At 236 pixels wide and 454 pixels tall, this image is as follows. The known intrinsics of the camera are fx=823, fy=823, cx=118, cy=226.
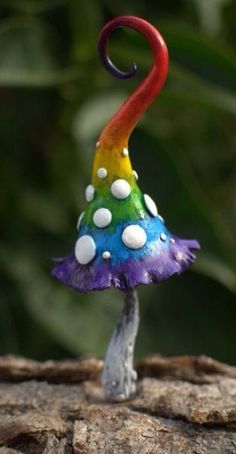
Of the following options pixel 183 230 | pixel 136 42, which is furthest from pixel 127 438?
pixel 136 42

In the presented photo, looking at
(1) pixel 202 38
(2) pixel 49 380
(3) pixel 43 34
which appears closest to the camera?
(2) pixel 49 380

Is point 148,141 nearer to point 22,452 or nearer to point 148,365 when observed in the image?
point 148,365

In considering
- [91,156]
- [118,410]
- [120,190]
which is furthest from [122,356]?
[91,156]

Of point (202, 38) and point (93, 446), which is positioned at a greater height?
point (202, 38)

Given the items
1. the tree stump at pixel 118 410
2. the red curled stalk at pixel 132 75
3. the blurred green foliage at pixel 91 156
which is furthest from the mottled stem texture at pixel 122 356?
→ the blurred green foliage at pixel 91 156

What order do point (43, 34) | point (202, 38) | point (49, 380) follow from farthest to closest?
point (43, 34) → point (202, 38) → point (49, 380)

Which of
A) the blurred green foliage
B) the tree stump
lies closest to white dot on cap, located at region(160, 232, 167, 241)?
the tree stump

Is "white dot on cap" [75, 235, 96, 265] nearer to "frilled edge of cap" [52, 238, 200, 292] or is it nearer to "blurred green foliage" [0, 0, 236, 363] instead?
"frilled edge of cap" [52, 238, 200, 292]
